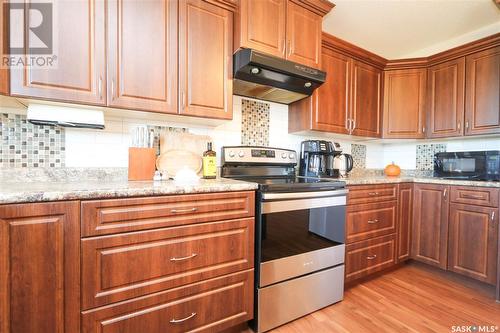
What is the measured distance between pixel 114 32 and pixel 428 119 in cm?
302

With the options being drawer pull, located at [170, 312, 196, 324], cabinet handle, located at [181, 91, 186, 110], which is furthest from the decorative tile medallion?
drawer pull, located at [170, 312, 196, 324]

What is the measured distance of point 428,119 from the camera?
8.24 ft

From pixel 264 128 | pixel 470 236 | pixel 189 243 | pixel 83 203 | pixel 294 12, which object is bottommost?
pixel 470 236

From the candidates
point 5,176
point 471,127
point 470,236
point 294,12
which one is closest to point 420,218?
point 470,236

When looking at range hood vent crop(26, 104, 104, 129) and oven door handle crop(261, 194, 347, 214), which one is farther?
oven door handle crop(261, 194, 347, 214)

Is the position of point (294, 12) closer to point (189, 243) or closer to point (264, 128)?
point (264, 128)

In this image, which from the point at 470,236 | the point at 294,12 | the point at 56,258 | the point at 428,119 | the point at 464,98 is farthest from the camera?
the point at 428,119

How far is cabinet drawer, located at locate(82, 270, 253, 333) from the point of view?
103 cm

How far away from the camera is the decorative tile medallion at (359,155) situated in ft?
9.30

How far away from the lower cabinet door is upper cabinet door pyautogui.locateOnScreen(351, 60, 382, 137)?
1052 millimetres

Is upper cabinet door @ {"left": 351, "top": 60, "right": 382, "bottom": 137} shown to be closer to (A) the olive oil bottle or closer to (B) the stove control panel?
(B) the stove control panel

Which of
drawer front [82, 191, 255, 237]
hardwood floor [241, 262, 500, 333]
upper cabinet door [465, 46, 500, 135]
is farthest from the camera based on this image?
upper cabinet door [465, 46, 500, 135]

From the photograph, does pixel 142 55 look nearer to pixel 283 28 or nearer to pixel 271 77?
pixel 271 77

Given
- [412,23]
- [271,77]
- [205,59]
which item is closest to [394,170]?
[412,23]
